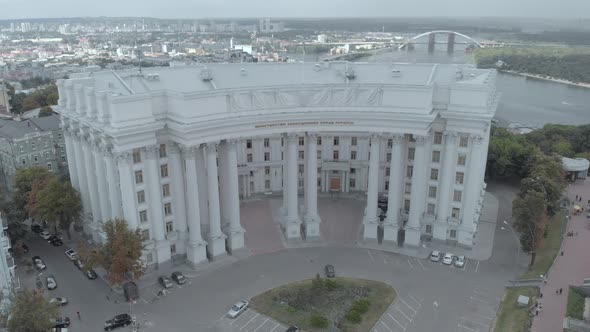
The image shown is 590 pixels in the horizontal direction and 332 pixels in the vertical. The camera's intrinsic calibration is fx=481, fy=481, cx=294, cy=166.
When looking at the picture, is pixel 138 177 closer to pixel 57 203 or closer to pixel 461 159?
pixel 57 203

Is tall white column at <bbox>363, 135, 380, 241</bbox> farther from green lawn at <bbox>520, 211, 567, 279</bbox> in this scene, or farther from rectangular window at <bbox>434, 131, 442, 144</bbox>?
green lawn at <bbox>520, 211, 567, 279</bbox>

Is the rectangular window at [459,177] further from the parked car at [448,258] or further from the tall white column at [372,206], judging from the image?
the tall white column at [372,206]

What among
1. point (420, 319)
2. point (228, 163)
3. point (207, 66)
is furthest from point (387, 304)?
point (207, 66)

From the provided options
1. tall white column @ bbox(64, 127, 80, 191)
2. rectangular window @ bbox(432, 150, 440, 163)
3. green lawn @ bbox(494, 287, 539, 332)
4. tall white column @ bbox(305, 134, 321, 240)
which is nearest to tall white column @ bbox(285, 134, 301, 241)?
tall white column @ bbox(305, 134, 321, 240)

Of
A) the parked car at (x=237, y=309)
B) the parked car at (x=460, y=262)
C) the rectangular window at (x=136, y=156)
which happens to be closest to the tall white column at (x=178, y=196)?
the rectangular window at (x=136, y=156)

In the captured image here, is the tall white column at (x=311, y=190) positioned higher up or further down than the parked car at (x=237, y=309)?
higher up

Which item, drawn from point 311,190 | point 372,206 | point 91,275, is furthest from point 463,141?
point 91,275
